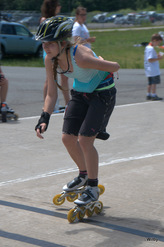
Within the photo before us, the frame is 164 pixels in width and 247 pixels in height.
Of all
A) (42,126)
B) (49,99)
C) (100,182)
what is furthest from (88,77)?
(100,182)

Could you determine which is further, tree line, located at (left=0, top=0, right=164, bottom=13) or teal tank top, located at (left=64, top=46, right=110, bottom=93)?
tree line, located at (left=0, top=0, right=164, bottom=13)

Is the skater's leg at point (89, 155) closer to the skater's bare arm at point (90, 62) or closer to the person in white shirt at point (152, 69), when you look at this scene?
the skater's bare arm at point (90, 62)

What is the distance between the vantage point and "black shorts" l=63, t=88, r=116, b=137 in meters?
4.35

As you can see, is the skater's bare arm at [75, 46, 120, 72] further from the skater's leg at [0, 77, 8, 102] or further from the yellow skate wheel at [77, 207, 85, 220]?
the skater's leg at [0, 77, 8, 102]

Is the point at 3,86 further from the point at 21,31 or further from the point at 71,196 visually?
the point at 21,31

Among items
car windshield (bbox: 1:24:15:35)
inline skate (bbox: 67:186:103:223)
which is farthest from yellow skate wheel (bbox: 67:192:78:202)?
car windshield (bbox: 1:24:15:35)

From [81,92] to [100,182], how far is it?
1330mm

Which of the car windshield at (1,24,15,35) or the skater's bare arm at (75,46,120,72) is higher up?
the skater's bare arm at (75,46,120,72)

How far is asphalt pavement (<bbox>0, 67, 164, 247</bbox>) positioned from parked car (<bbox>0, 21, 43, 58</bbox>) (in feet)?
51.5

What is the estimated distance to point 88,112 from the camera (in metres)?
4.40

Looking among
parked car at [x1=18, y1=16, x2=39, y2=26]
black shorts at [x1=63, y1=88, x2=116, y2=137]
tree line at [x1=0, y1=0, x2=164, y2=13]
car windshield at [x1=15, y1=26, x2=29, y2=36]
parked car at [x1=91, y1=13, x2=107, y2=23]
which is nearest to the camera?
black shorts at [x1=63, y1=88, x2=116, y2=137]

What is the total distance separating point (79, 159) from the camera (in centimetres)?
468

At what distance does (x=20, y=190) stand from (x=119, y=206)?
3.72 ft

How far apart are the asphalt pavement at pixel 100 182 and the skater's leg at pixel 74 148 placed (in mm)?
463
